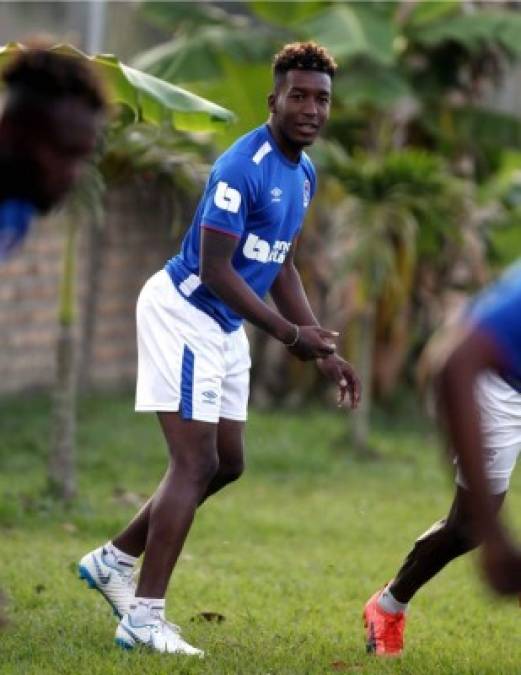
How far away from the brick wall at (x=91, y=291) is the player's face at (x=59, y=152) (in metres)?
9.41

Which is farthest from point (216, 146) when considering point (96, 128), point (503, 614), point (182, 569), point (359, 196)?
point (96, 128)

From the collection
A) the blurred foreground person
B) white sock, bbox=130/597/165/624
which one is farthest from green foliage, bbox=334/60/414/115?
the blurred foreground person

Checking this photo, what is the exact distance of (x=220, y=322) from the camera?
6320mm

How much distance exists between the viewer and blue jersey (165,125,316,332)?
6051mm

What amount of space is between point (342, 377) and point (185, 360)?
23.7 inches

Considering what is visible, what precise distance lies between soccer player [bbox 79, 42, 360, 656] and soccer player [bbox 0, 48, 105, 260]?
175cm

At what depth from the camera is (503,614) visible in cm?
761

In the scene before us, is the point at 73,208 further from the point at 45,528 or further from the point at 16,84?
the point at 16,84

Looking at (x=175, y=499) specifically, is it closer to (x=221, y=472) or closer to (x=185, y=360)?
(x=221, y=472)

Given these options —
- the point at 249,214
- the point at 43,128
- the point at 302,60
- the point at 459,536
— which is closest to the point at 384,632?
the point at 459,536

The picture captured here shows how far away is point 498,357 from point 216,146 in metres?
9.06

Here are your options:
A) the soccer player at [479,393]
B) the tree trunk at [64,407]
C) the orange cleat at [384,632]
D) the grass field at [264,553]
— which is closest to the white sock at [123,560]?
the grass field at [264,553]

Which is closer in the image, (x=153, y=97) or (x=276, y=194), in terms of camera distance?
(x=276, y=194)

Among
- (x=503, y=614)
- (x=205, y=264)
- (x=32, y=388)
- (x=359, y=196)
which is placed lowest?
(x=32, y=388)
